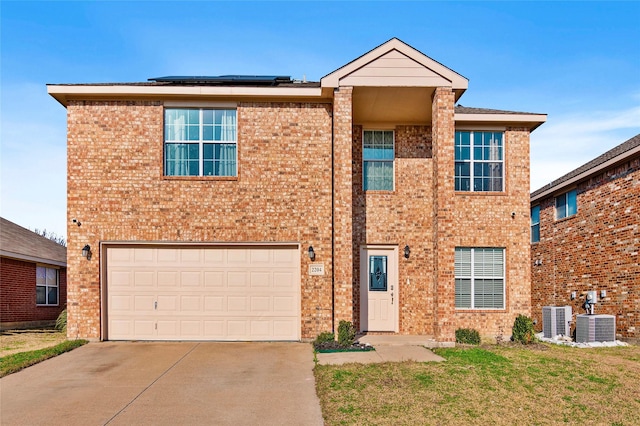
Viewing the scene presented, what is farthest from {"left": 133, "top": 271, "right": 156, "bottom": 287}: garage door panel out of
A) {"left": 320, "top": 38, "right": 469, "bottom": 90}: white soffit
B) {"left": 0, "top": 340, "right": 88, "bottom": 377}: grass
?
{"left": 320, "top": 38, "right": 469, "bottom": 90}: white soffit

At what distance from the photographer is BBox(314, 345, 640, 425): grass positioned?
6.27 m

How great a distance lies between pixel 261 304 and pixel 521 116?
801 cm

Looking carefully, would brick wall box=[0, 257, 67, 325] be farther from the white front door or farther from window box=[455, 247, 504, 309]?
window box=[455, 247, 504, 309]

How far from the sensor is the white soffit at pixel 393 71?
11.0m

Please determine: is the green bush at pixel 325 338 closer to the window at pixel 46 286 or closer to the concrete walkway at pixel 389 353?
the concrete walkway at pixel 389 353

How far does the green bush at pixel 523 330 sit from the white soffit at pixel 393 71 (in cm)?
579

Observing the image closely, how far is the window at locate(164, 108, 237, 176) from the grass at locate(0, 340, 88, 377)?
442 centimetres

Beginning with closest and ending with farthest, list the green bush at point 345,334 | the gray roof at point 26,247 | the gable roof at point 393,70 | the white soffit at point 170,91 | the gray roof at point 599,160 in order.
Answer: the green bush at point 345,334
the gable roof at point 393,70
the white soffit at point 170,91
the gray roof at point 599,160
the gray roof at point 26,247

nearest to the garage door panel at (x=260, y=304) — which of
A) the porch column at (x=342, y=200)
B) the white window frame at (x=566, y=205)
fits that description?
the porch column at (x=342, y=200)

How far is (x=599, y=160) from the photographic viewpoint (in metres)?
14.9

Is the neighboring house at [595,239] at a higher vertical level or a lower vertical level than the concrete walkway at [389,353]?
higher

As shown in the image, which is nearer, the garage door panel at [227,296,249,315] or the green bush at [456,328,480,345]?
the green bush at [456,328,480,345]

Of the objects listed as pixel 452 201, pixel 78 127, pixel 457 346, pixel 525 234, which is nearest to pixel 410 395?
pixel 457 346

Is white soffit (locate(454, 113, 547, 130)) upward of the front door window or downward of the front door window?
upward
